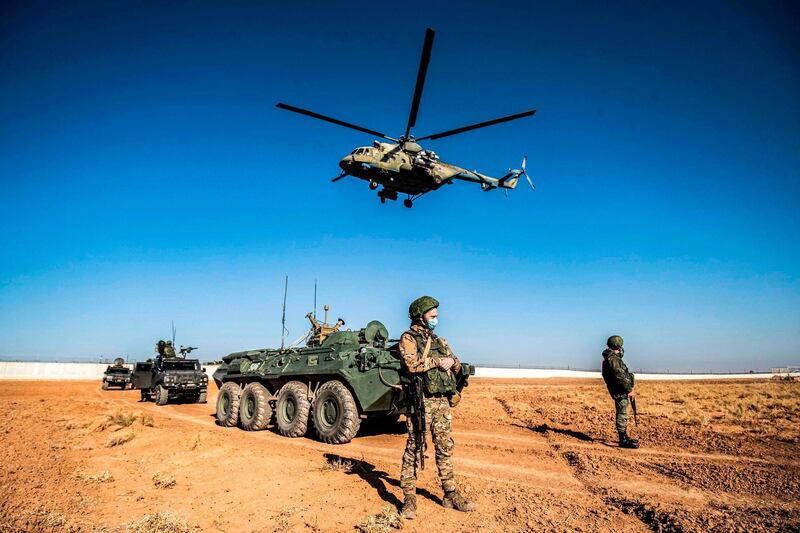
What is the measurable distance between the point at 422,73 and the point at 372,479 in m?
9.95

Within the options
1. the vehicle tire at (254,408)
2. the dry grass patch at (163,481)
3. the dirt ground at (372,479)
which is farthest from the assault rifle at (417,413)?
the vehicle tire at (254,408)

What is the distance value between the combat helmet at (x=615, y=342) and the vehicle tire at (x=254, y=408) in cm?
767

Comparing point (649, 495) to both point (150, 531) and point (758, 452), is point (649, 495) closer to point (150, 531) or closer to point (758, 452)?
point (758, 452)

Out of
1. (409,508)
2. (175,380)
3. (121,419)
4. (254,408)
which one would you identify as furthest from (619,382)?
(175,380)

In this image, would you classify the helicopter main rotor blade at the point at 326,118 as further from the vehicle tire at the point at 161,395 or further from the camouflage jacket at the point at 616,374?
the vehicle tire at the point at 161,395

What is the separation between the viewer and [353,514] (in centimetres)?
461

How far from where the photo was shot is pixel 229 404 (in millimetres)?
11656

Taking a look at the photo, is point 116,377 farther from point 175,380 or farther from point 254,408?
point 254,408

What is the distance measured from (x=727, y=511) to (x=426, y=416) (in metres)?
3.18

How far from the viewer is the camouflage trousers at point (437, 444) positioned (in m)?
4.62

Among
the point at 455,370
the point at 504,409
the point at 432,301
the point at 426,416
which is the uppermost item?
the point at 432,301

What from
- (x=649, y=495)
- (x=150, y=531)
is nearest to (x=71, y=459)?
(x=150, y=531)

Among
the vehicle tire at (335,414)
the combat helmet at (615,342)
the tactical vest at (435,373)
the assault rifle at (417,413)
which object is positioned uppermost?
the combat helmet at (615,342)

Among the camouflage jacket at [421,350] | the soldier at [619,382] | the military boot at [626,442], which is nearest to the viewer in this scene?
the camouflage jacket at [421,350]
